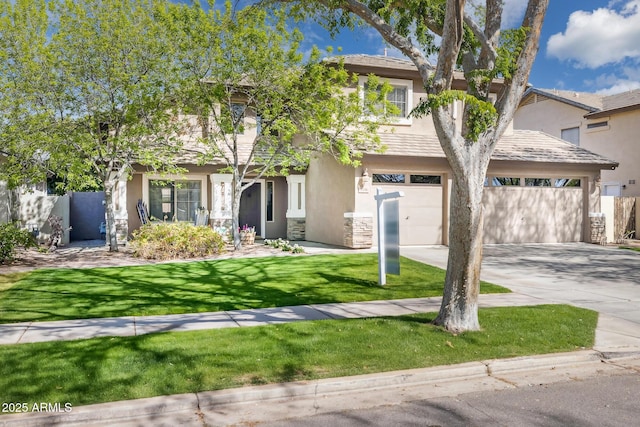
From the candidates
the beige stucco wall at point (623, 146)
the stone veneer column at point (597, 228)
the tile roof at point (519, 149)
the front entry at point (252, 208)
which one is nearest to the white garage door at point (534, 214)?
the stone veneer column at point (597, 228)

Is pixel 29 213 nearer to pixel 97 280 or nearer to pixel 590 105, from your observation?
pixel 97 280

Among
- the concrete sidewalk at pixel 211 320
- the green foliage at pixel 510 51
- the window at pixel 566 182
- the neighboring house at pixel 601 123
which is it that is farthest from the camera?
the neighboring house at pixel 601 123

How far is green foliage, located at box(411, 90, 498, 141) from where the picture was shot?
6084 millimetres

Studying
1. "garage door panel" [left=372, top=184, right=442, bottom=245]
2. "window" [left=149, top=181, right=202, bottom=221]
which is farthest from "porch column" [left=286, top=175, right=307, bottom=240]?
"garage door panel" [left=372, top=184, right=442, bottom=245]

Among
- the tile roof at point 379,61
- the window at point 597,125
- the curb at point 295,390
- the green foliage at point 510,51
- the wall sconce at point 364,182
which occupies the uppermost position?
the tile roof at point 379,61

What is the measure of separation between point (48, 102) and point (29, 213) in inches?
209

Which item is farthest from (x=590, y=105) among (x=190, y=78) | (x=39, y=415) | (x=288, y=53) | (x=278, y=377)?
(x=39, y=415)

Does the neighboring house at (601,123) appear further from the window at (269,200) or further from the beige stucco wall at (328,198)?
the window at (269,200)

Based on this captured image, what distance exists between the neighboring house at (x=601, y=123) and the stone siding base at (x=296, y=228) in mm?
14939

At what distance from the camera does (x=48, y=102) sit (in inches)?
576

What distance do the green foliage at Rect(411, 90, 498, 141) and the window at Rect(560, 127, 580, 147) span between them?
22418 mm

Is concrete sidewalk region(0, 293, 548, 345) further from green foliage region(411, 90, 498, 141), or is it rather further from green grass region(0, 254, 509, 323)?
green foliage region(411, 90, 498, 141)

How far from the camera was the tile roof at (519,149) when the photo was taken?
1706cm

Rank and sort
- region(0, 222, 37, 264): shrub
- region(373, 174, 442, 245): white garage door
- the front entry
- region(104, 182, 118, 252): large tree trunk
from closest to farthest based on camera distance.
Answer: region(0, 222, 37, 264): shrub, region(104, 182, 118, 252): large tree trunk, region(373, 174, 442, 245): white garage door, the front entry
